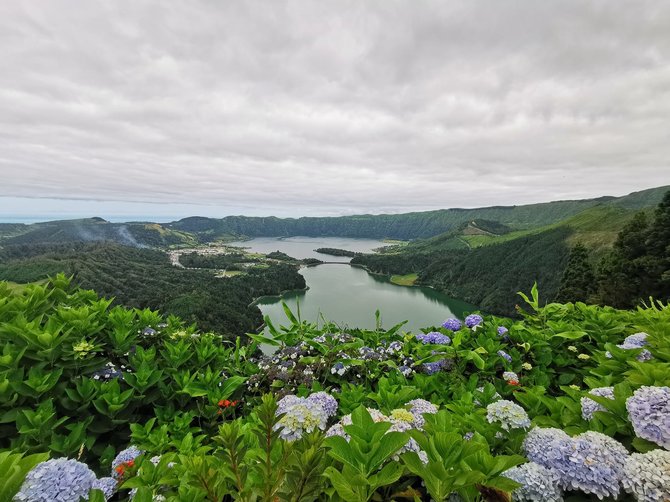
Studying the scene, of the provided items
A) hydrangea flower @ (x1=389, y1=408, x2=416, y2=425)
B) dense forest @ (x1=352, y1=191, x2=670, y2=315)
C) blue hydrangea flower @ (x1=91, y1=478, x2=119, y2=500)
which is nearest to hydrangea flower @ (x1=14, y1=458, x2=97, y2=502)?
blue hydrangea flower @ (x1=91, y1=478, x2=119, y2=500)

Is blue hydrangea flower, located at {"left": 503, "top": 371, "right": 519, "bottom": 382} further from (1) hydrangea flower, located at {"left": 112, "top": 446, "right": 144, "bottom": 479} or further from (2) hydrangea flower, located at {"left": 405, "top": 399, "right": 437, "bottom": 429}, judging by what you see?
(1) hydrangea flower, located at {"left": 112, "top": 446, "right": 144, "bottom": 479}

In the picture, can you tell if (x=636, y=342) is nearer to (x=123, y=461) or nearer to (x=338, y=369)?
(x=338, y=369)

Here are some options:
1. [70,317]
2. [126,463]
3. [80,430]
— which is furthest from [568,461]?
[70,317]

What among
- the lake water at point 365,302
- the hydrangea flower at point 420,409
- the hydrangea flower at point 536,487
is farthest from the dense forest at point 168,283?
the hydrangea flower at point 536,487

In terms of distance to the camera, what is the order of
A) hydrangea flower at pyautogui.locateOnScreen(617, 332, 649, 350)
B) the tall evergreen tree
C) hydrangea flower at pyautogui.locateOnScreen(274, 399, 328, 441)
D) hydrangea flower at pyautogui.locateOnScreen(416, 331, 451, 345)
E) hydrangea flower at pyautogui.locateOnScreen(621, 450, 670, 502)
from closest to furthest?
Result: hydrangea flower at pyautogui.locateOnScreen(621, 450, 670, 502)
hydrangea flower at pyautogui.locateOnScreen(274, 399, 328, 441)
hydrangea flower at pyautogui.locateOnScreen(617, 332, 649, 350)
hydrangea flower at pyautogui.locateOnScreen(416, 331, 451, 345)
the tall evergreen tree

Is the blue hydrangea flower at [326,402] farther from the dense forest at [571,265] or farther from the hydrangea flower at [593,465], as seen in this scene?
the dense forest at [571,265]

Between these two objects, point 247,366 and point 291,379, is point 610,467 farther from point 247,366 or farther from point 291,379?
point 247,366

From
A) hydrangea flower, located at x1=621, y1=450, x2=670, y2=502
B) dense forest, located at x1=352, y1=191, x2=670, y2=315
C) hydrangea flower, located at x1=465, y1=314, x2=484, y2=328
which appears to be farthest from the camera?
dense forest, located at x1=352, y1=191, x2=670, y2=315
